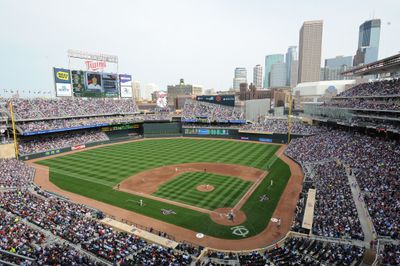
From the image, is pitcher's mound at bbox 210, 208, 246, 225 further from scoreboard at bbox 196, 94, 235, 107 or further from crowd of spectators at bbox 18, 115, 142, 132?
scoreboard at bbox 196, 94, 235, 107

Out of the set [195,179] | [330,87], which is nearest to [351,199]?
[195,179]

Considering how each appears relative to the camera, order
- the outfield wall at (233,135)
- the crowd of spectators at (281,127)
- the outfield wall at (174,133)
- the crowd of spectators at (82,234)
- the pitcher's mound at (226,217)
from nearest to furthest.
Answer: the crowd of spectators at (82,234)
the pitcher's mound at (226,217)
the crowd of spectators at (281,127)
the outfield wall at (233,135)
the outfield wall at (174,133)

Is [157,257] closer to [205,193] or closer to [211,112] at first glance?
[205,193]

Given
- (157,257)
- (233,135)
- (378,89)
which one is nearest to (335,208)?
(157,257)

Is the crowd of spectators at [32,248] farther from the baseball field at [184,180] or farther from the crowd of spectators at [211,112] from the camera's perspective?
the crowd of spectators at [211,112]

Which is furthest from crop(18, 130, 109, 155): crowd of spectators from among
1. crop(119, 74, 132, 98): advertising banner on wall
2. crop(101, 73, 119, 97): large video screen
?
crop(119, 74, 132, 98): advertising banner on wall

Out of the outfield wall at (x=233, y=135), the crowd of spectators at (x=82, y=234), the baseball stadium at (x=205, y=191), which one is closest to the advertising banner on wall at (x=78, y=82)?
the baseball stadium at (x=205, y=191)

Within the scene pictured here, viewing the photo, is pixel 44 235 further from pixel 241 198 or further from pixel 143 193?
pixel 241 198
